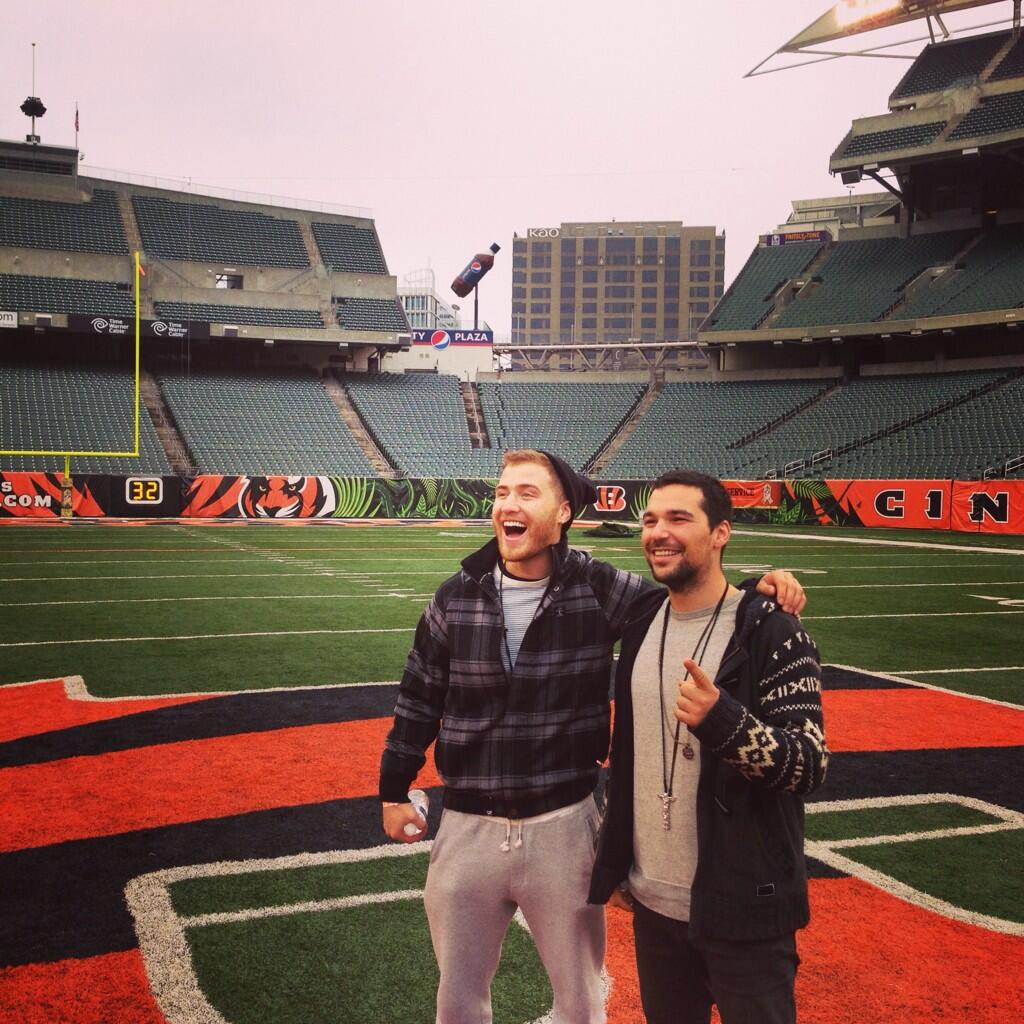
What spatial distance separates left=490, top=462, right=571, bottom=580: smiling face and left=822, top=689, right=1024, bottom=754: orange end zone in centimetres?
434

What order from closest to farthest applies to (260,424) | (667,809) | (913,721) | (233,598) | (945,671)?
(667,809)
(913,721)
(945,671)
(233,598)
(260,424)

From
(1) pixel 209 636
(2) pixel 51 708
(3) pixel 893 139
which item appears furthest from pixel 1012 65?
(2) pixel 51 708

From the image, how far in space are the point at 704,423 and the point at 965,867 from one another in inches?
1451

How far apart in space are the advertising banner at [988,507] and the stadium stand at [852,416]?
6.69 m

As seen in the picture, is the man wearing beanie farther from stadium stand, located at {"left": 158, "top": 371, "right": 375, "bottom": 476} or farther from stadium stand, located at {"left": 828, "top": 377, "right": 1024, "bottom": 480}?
stadium stand, located at {"left": 158, "top": 371, "right": 375, "bottom": 476}

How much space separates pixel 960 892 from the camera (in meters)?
4.32

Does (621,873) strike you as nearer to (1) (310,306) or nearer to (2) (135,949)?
(2) (135,949)

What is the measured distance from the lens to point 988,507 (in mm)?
27219

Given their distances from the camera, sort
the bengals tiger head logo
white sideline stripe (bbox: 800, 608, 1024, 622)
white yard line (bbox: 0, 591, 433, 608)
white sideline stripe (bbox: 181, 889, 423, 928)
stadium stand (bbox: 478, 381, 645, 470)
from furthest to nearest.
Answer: stadium stand (bbox: 478, 381, 645, 470) < the bengals tiger head logo < white yard line (bbox: 0, 591, 433, 608) < white sideline stripe (bbox: 800, 608, 1024, 622) < white sideline stripe (bbox: 181, 889, 423, 928)

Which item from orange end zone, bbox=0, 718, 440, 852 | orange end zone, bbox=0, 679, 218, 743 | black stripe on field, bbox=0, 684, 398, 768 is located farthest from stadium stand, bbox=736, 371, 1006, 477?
orange end zone, bbox=0, 718, 440, 852

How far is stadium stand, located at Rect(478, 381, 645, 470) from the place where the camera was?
41469 millimetres

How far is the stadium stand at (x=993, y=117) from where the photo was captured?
118 ft

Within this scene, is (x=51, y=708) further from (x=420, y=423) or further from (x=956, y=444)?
(x=420, y=423)

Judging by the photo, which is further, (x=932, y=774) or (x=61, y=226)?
(x=61, y=226)
